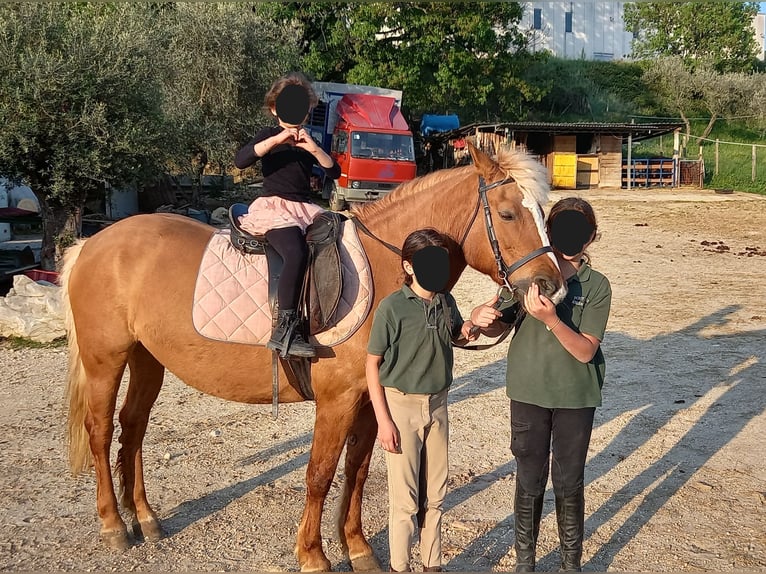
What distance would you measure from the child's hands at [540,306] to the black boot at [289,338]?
1099mm

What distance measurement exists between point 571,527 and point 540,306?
1.18 meters

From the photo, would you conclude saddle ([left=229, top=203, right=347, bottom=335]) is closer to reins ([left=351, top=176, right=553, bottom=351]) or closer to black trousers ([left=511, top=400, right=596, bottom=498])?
reins ([left=351, top=176, right=553, bottom=351])

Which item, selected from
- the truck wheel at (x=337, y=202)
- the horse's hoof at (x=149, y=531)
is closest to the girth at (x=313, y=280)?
the horse's hoof at (x=149, y=531)

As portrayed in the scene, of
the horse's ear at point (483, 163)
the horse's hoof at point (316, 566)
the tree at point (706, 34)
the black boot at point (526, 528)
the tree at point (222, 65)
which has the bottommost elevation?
the horse's hoof at point (316, 566)

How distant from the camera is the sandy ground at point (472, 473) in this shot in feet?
11.8

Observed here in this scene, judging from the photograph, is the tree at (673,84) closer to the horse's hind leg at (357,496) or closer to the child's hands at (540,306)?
the horse's hind leg at (357,496)

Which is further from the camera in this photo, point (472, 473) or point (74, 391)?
point (472, 473)

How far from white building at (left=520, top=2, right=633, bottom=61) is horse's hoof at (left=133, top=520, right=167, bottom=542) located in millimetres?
54891

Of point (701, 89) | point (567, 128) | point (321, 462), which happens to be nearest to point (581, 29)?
point (701, 89)

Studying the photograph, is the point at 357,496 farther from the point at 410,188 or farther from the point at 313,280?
the point at 410,188

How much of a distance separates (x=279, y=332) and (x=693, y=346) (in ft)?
20.9

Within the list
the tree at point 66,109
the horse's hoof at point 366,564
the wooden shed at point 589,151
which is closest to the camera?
the horse's hoof at point 366,564

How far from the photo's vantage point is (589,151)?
29.2 m

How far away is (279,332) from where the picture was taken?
321cm
